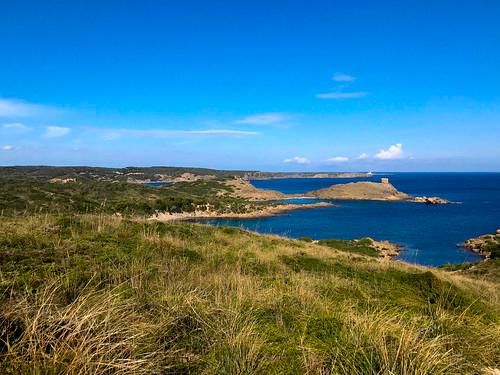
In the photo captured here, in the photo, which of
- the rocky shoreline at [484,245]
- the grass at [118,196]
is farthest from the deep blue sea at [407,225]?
the grass at [118,196]

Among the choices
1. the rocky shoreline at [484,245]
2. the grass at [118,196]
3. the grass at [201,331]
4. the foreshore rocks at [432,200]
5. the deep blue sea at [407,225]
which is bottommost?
the deep blue sea at [407,225]

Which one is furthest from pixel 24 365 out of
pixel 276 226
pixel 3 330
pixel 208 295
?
pixel 276 226

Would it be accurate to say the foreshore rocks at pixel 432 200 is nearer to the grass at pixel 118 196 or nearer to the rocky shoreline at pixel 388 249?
the grass at pixel 118 196

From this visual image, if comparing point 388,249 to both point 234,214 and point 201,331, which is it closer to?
point 234,214

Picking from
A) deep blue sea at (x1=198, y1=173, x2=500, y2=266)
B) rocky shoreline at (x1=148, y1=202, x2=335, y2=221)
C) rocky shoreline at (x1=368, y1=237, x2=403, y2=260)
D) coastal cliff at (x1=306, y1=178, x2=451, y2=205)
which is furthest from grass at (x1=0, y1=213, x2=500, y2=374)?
coastal cliff at (x1=306, y1=178, x2=451, y2=205)

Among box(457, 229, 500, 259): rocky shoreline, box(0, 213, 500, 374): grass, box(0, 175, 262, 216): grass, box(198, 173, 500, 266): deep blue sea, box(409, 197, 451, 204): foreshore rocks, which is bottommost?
box(198, 173, 500, 266): deep blue sea

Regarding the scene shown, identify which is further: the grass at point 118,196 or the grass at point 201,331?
the grass at point 118,196

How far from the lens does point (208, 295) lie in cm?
558

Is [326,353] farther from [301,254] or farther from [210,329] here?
[301,254]

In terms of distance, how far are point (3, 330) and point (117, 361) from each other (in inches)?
39.1

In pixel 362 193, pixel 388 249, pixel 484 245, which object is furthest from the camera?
pixel 362 193

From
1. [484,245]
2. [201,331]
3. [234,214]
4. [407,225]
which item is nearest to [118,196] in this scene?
[234,214]

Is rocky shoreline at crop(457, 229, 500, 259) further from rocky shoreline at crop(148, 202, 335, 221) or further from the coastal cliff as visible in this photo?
the coastal cliff

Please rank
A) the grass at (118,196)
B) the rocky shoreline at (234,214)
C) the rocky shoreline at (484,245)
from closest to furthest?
the rocky shoreline at (484,245) → the grass at (118,196) → the rocky shoreline at (234,214)
